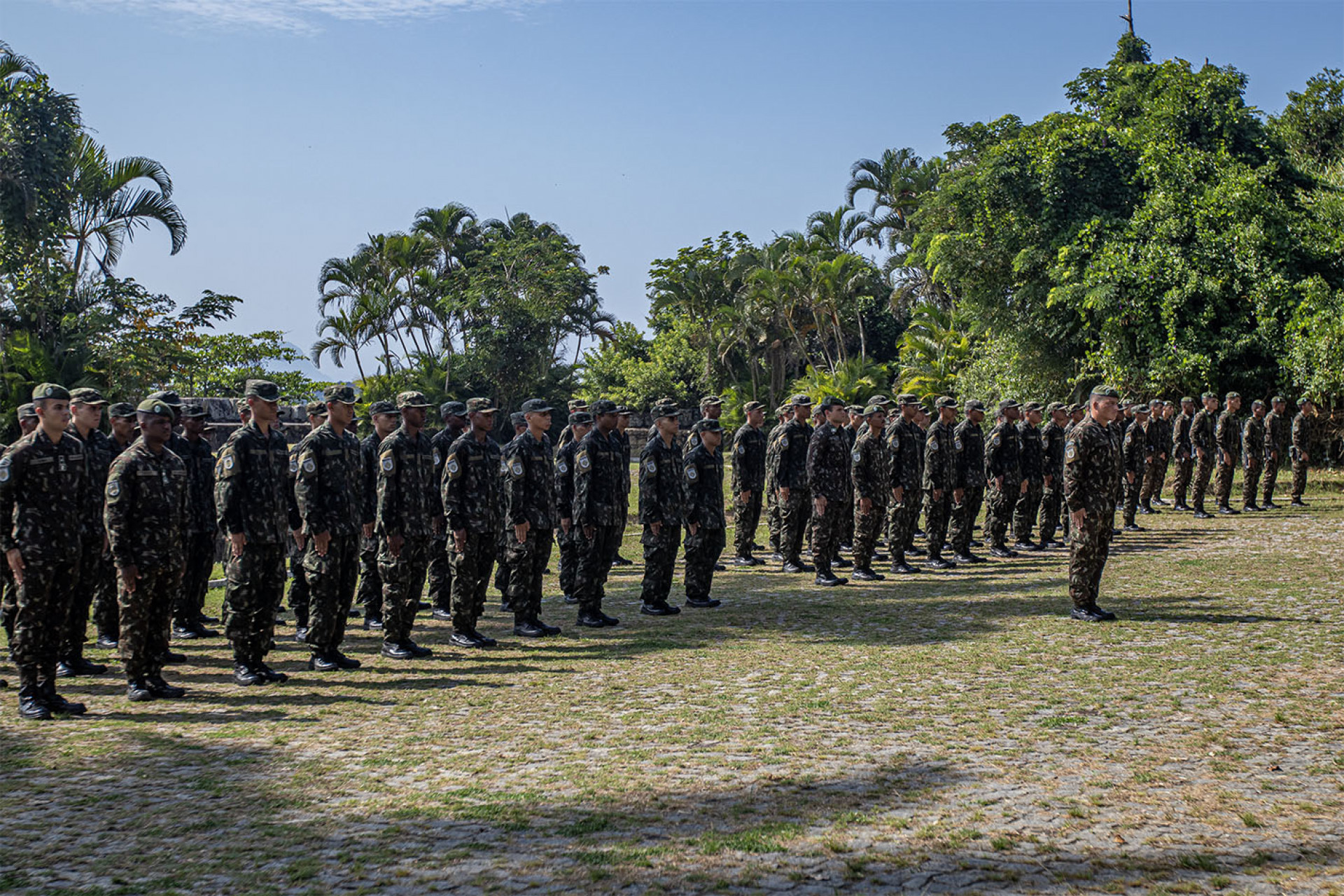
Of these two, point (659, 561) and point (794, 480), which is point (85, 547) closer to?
point (659, 561)

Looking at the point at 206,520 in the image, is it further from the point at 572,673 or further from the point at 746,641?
the point at 746,641

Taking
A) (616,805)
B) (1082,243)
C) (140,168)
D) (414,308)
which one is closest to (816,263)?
(414,308)

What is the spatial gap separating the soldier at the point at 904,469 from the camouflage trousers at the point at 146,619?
8.31 metres

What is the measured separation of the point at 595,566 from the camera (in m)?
10.1

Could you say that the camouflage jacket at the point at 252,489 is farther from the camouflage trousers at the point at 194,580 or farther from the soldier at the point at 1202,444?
the soldier at the point at 1202,444

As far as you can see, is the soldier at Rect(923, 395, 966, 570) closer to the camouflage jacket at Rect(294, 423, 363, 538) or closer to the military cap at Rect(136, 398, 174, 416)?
the camouflage jacket at Rect(294, 423, 363, 538)

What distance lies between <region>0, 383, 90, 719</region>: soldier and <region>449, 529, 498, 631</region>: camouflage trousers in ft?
9.25

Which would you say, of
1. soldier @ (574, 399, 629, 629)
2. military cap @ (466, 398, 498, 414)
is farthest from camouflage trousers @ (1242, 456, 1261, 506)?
military cap @ (466, 398, 498, 414)

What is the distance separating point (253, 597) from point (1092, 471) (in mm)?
6650

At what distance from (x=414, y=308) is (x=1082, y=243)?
27706 millimetres

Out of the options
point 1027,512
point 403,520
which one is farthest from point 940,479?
point 403,520

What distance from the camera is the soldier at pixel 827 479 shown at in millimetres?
12250

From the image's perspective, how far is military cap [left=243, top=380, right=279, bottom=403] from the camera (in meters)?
7.74

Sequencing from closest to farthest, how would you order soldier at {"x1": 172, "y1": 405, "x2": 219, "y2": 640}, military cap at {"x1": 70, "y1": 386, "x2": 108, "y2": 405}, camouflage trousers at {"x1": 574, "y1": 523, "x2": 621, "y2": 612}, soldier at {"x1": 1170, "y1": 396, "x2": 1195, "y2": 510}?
military cap at {"x1": 70, "y1": 386, "x2": 108, "y2": 405} → soldier at {"x1": 172, "y1": 405, "x2": 219, "y2": 640} → camouflage trousers at {"x1": 574, "y1": 523, "x2": 621, "y2": 612} → soldier at {"x1": 1170, "y1": 396, "x2": 1195, "y2": 510}
